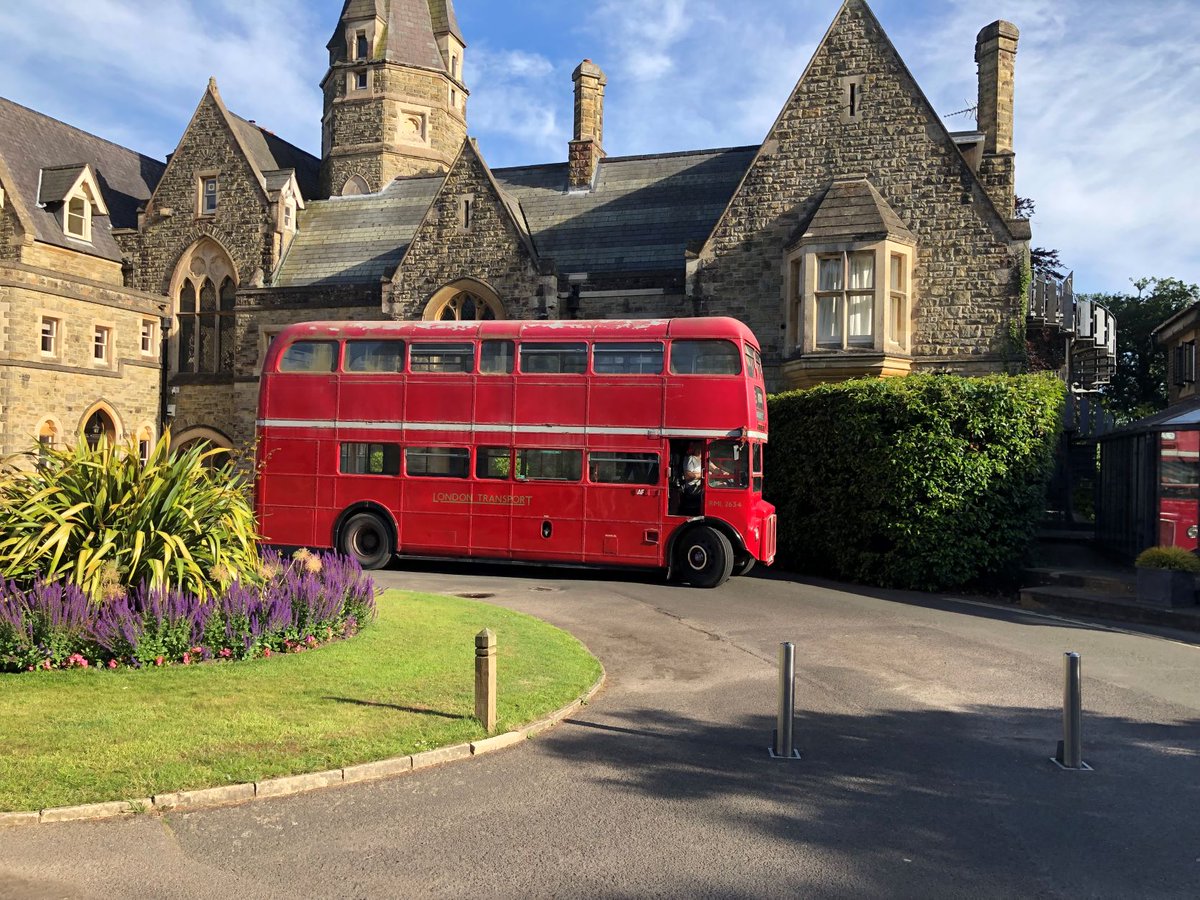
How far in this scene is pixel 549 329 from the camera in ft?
51.7

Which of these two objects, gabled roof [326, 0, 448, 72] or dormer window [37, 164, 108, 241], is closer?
dormer window [37, 164, 108, 241]

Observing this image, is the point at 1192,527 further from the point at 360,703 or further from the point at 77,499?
the point at 77,499

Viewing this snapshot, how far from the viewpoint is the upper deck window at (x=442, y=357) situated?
52.8ft

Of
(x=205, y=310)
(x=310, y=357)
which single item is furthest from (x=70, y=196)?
(x=310, y=357)

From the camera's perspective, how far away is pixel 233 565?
9.92m

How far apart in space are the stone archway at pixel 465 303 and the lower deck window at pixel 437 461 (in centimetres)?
866

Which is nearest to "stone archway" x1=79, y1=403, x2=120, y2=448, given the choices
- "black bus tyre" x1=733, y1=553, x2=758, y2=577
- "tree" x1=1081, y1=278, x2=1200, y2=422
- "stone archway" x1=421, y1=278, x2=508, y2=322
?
"stone archway" x1=421, y1=278, x2=508, y2=322

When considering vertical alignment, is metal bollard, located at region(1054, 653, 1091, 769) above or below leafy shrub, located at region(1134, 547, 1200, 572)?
below

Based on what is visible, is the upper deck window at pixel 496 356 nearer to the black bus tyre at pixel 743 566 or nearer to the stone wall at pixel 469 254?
the black bus tyre at pixel 743 566

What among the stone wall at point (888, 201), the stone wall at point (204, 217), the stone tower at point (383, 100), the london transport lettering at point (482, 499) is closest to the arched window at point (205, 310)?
the stone wall at point (204, 217)

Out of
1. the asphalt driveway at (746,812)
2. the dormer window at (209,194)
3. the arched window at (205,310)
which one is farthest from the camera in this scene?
the arched window at (205,310)

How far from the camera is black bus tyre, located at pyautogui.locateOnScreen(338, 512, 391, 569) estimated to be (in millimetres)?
16656

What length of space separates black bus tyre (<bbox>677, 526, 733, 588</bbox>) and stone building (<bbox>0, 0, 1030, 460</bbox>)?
21.6 feet

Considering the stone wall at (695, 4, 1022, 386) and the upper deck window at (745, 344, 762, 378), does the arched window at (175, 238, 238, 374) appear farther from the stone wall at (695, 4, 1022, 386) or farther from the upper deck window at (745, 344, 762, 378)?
the upper deck window at (745, 344, 762, 378)
